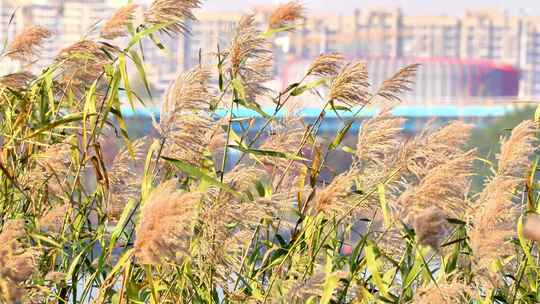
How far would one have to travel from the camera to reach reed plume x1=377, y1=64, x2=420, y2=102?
3525 millimetres

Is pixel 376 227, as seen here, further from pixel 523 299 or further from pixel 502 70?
pixel 502 70

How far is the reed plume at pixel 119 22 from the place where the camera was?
3.54 metres

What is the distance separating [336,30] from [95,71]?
14324 cm

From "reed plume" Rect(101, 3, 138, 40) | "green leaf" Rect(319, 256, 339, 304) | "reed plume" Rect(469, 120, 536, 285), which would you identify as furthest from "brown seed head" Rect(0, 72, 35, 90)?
"reed plume" Rect(469, 120, 536, 285)

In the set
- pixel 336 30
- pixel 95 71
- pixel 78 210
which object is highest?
pixel 95 71

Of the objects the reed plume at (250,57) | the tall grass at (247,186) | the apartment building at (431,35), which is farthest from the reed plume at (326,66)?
the apartment building at (431,35)

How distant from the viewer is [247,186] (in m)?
3.30

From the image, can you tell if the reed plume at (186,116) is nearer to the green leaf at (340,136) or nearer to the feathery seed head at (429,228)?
the green leaf at (340,136)

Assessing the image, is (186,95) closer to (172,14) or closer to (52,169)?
(172,14)

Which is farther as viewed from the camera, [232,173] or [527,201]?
[527,201]

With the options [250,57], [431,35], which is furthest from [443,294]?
[431,35]

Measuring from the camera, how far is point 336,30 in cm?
14625

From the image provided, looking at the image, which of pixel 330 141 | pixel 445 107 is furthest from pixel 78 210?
pixel 445 107

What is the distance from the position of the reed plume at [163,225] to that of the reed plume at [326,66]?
1.02 meters
